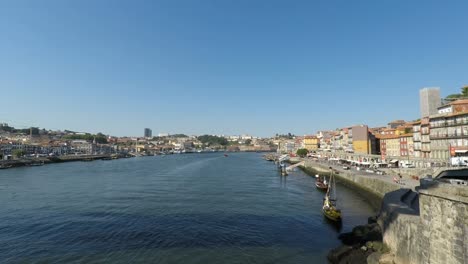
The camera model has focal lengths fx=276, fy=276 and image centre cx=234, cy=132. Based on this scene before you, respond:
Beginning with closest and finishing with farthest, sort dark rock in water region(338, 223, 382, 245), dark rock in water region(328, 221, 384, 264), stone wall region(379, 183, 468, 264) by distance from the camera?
stone wall region(379, 183, 468, 264) < dark rock in water region(328, 221, 384, 264) < dark rock in water region(338, 223, 382, 245)

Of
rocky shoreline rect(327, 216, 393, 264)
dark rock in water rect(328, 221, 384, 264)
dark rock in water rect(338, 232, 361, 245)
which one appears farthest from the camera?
dark rock in water rect(338, 232, 361, 245)

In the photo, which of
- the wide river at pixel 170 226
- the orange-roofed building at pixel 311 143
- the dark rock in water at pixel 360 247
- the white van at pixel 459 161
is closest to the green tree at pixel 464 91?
the white van at pixel 459 161

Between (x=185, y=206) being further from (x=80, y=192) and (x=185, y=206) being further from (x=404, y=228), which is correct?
(x=404, y=228)

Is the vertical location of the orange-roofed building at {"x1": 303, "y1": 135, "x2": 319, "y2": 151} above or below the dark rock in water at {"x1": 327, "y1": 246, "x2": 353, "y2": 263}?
above

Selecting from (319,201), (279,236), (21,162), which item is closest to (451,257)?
(279,236)

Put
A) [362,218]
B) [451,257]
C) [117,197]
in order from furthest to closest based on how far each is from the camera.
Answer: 1. [117,197]
2. [362,218]
3. [451,257]

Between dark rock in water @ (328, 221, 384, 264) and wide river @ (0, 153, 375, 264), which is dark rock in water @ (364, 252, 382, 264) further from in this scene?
wide river @ (0, 153, 375, 264)

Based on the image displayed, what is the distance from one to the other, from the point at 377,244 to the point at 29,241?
22.2 m

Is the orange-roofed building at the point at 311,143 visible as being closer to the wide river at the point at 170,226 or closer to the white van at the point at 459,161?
the white van at the point at 459,161

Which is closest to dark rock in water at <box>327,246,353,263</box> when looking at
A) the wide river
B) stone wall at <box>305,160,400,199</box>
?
the wide river

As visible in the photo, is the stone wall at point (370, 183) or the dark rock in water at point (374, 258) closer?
the dark rock in water at point (374, 258)

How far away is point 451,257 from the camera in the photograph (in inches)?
384

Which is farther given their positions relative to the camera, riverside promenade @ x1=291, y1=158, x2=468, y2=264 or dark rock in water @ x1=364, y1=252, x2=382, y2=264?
dark rock in water @ x1=364, y1=252, x2=382, y2=264

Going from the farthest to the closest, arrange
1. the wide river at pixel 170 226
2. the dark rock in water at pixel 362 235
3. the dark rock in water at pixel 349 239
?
the dark rock in water at pixel 349 239, the dark rock in water at pixel 362 235, the wide river at pixel 170 226
